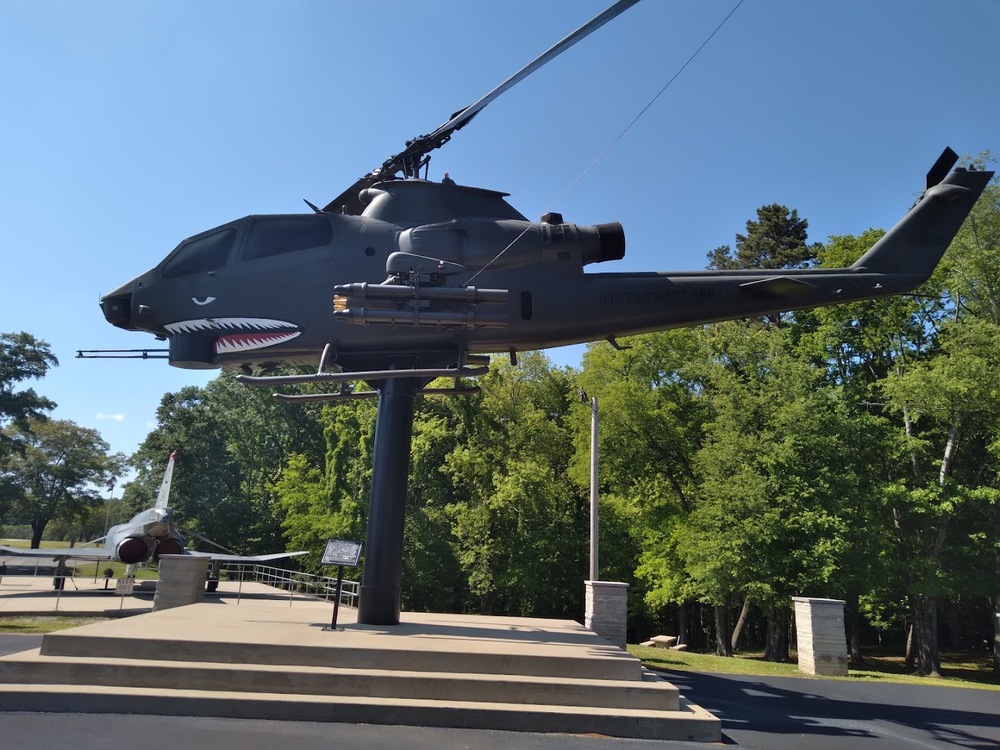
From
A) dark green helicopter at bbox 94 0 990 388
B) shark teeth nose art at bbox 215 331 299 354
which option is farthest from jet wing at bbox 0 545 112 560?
shark teeth nose art at bbox 215 331 299 354

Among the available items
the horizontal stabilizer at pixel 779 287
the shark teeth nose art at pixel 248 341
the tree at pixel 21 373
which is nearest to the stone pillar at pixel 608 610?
the horizontal stabilizer at pixel 779 287

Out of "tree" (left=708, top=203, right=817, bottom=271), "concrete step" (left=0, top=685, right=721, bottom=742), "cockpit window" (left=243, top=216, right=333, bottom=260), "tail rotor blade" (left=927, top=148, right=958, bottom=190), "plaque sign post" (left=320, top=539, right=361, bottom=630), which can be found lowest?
"concrete step" (left=0, top=685, right=721, bottom=742)

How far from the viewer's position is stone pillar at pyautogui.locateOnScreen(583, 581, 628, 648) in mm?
14555

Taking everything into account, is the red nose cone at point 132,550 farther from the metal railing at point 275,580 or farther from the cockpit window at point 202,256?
the cockpit window at point 202,256

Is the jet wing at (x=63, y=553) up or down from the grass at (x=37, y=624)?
up

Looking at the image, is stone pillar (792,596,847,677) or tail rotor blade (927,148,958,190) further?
stone pillar (792,596,847,677)

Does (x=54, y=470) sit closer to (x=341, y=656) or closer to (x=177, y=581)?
(x=177, y=581)

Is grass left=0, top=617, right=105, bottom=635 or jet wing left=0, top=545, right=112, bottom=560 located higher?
jet wing left=0, top=545, right=112, bottom=560

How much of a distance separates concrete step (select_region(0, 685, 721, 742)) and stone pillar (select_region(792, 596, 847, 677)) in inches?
352

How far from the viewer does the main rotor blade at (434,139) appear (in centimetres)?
728

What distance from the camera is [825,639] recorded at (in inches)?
562

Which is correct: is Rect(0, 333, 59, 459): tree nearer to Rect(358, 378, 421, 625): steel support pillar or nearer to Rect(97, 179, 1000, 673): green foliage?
Rect(97, 179, 1000, 673): green foliage

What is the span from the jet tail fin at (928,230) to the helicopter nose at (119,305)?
37.3ft

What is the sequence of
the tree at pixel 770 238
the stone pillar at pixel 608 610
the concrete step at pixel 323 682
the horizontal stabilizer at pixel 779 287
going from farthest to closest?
the tree at pixel 770 238
the stone pillar at pixel 608 610
the horizontal stabilizer at pixel 779 287
the concrete step at pixel 323 682
